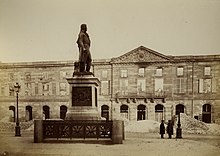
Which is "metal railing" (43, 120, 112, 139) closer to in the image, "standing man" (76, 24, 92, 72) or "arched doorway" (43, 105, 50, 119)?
"arched doorway" (43, 105, 50, 119)

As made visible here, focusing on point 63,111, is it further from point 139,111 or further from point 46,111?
point 139,111

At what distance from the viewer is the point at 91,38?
3807 mm

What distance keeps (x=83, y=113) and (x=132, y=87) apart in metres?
0.62

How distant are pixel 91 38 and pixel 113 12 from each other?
14.6 inches

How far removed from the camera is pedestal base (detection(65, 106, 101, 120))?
3.82m

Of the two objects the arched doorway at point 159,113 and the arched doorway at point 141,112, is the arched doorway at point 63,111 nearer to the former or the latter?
the arched doorway at point 141,112

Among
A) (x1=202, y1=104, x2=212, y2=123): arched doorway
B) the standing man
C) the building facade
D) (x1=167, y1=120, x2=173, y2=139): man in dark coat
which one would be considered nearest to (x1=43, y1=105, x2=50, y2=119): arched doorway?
the building facade


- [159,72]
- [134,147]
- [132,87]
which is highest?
[159,72]

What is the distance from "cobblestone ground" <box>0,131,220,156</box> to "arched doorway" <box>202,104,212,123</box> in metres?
0.18

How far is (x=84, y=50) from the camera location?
149 inches

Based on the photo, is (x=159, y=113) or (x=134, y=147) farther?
(x=159, y=113)

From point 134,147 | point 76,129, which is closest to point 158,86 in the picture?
point 134,147

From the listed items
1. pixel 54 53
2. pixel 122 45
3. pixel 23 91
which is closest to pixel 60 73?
pixel 54 53

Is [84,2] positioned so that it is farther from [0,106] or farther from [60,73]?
[0,106]
